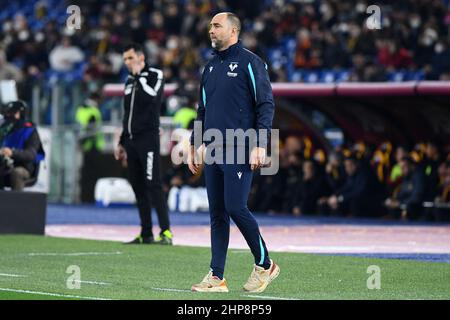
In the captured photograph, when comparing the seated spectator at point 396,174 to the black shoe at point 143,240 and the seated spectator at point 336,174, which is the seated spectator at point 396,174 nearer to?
the seated spectator at point 336,174

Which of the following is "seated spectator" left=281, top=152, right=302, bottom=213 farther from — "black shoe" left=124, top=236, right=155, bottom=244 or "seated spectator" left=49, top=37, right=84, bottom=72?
"seated spectator" left=49, top=37, right=84, bottom=72

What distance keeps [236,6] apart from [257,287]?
23.6 metres

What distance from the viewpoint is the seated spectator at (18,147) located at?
17250 mm

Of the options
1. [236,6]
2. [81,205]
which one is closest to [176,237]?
[81,205]

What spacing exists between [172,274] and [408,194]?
12.3m

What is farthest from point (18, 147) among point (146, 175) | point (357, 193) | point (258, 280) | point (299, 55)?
point (299, 55)

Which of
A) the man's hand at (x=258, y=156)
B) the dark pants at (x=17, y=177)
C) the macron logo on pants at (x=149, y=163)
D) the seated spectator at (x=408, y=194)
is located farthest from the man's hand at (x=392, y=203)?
the man's hand at (x=258, y=156)

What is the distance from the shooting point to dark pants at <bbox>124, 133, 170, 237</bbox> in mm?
14812

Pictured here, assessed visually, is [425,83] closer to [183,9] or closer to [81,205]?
[81,205]

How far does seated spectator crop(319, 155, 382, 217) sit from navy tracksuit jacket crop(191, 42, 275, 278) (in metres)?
14.1

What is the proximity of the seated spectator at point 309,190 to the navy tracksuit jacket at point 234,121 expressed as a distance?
14850 mm

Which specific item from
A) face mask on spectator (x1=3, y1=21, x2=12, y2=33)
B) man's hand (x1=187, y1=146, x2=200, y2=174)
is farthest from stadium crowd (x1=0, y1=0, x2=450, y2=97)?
man's hand (x1=187, y1=146, x2=200, y2=174)

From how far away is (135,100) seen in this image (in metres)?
15.0
